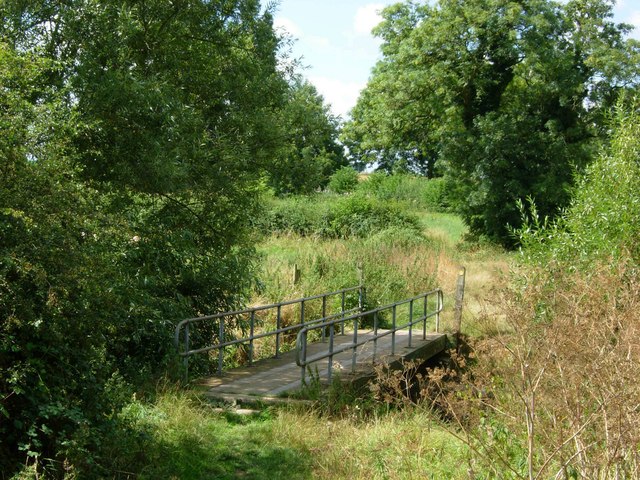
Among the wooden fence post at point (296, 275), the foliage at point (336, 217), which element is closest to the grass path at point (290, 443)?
the wooden fence post at point (296, 275)

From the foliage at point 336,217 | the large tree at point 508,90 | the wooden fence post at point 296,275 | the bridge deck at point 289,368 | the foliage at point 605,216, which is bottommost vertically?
the bridge deck at point 289,368

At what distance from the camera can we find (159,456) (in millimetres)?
6699

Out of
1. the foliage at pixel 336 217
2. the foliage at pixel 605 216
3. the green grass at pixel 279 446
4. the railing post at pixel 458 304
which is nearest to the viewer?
the green grass at pixel 279 446

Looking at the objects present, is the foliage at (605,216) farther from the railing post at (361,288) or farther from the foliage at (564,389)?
the railing post at (361,288)

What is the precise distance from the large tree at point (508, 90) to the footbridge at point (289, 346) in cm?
938

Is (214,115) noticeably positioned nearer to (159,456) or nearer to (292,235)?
(159,456)

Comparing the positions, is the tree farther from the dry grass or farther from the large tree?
the large tree

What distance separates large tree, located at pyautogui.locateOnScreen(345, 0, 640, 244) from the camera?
2559 centimetres

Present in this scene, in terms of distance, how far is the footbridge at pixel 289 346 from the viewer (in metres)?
9.89

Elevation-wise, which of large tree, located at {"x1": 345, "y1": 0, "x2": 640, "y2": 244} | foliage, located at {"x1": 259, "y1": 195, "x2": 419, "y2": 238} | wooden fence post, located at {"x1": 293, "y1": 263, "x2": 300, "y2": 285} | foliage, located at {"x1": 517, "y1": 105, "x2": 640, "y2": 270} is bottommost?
wooden fence post, located at {"x1": 293, "y1": 263, "x2": 300, "y2": 285}

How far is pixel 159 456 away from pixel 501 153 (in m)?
21.4

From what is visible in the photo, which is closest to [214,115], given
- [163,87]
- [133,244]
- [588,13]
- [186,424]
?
[163,87]

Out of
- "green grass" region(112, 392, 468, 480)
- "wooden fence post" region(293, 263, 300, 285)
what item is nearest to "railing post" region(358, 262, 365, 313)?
"wooden fence post" region(293, 263, 300, 285)

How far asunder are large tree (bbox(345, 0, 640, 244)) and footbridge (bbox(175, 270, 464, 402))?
9.38 m
